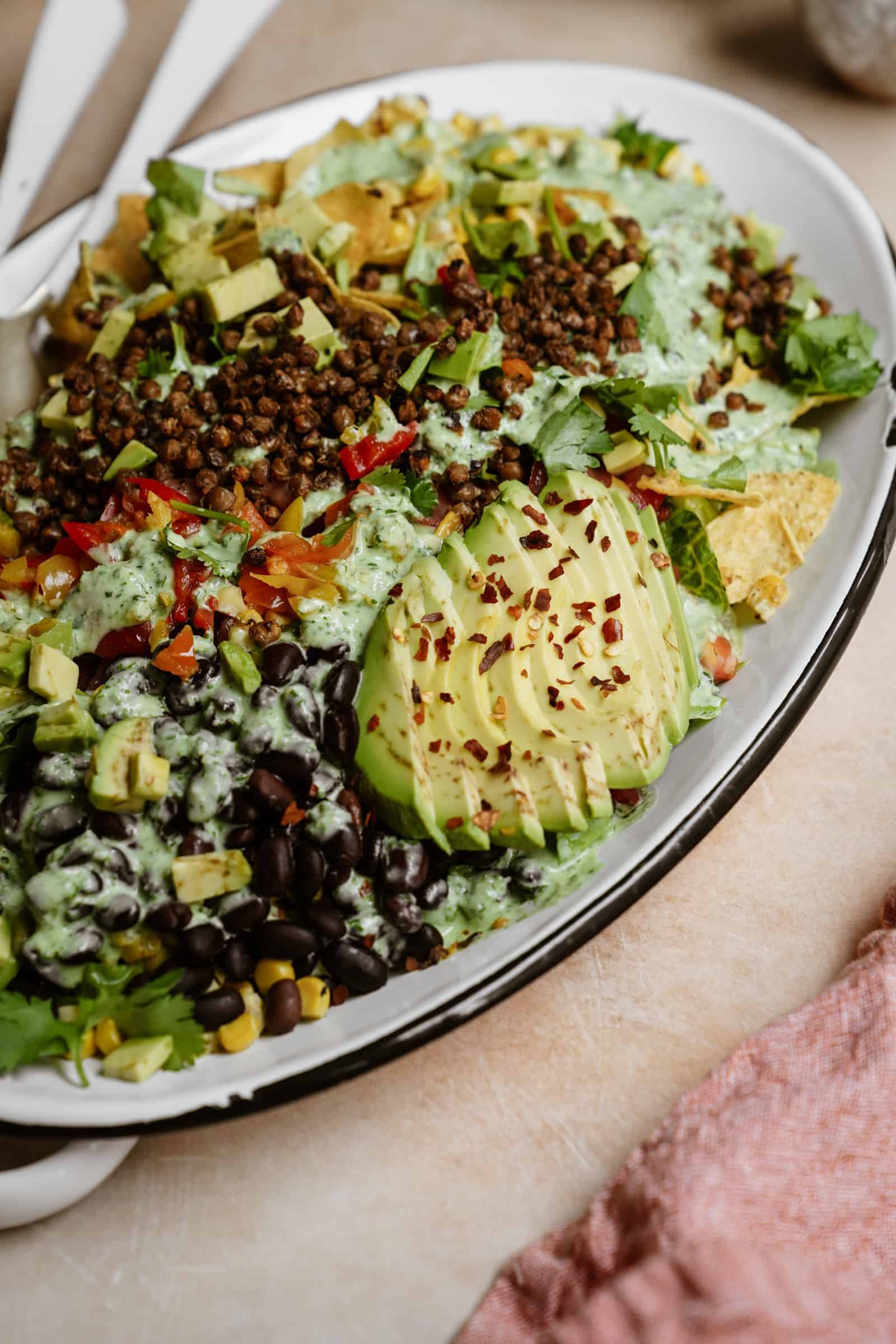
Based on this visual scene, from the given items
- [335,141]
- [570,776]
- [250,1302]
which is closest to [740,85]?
[335,141]

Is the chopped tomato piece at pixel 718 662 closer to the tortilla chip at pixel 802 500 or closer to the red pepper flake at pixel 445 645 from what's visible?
the tortilla chip at pixel 802 500

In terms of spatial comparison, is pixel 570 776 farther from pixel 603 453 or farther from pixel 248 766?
pixel 603 453

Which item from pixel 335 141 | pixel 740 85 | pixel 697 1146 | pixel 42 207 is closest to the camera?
pixel 697 1146

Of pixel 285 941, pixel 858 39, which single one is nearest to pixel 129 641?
pixel 285 941

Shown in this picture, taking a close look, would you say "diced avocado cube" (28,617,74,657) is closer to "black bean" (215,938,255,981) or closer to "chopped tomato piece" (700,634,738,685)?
"black bean" (215,938,255,981)

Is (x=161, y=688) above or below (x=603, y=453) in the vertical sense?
below

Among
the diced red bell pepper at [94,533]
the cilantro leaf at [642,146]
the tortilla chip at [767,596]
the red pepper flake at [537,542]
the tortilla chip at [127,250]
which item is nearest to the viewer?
the red pepper flake at [537,542]

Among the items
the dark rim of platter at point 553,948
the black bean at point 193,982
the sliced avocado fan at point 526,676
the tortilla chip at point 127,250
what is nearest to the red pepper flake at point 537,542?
the sliced avocado fan at point 526,676

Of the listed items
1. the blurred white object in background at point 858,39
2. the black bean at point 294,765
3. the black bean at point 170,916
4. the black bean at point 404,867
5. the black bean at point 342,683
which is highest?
the blurred white object in background at point 858,39

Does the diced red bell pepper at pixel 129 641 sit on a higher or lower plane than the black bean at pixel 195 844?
higher
